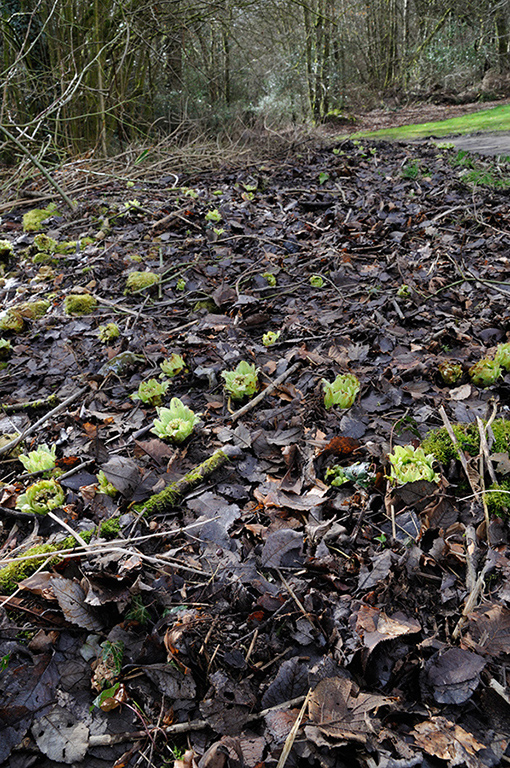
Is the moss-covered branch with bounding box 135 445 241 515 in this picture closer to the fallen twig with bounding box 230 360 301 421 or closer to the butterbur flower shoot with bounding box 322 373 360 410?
the fallen twig with bounding box 230 360 301 421

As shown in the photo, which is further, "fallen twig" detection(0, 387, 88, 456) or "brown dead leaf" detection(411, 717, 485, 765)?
"fallen twig" detection(0, 387, 88, 456)

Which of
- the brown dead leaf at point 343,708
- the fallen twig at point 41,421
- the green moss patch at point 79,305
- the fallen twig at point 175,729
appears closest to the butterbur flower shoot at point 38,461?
the fallen twig at point 41,421

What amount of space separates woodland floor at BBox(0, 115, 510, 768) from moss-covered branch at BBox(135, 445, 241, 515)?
0.10 ft

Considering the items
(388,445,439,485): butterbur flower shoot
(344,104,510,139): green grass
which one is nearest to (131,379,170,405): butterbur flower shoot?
(388,445,439,485): butterbur flower shoot

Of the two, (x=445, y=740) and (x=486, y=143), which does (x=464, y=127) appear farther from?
(x=445, y=740)

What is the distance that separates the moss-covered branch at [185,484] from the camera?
1.64 m

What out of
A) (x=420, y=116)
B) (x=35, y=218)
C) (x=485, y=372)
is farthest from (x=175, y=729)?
Result: (x=420, y=116)

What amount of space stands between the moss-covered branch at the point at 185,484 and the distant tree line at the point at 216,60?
464 cm

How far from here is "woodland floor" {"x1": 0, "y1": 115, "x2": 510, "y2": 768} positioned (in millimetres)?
1045

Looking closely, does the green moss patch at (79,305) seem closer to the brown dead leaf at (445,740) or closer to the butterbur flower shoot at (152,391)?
the butterbur flower shoot at (152,391)

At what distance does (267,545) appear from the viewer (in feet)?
4.70

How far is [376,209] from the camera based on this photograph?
447 centimetres

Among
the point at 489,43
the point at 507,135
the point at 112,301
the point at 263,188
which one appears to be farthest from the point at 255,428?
the point at 489,43

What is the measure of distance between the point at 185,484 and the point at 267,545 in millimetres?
437
